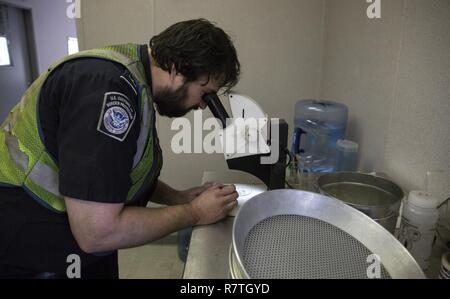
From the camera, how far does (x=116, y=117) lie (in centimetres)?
73

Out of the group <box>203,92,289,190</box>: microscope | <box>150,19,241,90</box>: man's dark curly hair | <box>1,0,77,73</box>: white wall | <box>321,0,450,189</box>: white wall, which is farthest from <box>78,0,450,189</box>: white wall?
<box>1,0,77,73</box>: white wall

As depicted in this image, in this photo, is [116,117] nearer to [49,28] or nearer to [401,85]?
[401,85]

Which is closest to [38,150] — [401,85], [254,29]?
[401,85]

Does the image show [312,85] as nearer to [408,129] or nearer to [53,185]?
[408,129]

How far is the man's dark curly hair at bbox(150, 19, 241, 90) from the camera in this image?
942 mm

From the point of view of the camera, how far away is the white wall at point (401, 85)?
3.10ft

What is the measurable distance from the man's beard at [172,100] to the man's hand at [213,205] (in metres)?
0.30

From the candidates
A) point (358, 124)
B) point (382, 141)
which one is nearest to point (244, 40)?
point (358, 124)

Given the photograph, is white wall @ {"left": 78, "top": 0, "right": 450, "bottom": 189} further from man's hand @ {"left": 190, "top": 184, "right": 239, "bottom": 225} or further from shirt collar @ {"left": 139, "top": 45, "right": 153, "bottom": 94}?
shirt collar @ {"left": 139, "top": 45, "right": 153, "bottom": 94}

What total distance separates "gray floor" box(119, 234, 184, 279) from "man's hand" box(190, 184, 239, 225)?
1.34 m

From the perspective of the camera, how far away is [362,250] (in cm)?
65

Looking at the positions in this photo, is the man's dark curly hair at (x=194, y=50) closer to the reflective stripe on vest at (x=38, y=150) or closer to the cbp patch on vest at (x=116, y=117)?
the reflective stripe on vest at (x=38, y=150)
